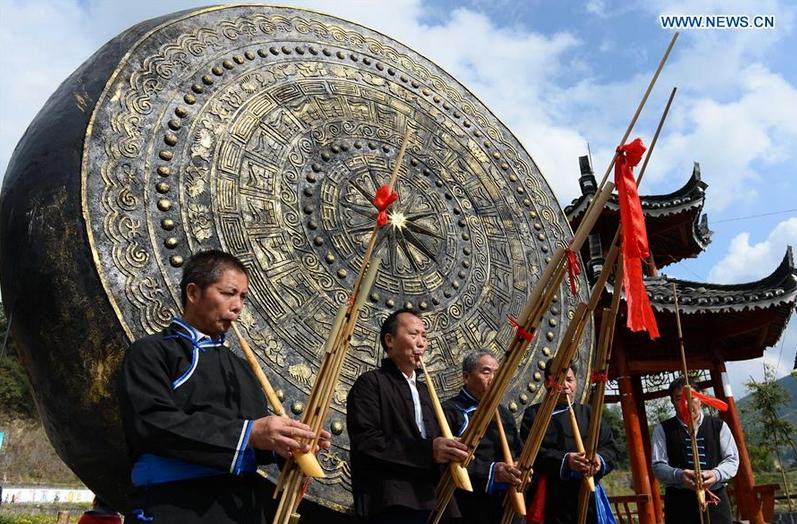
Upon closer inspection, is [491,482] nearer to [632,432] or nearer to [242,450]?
[242,450]

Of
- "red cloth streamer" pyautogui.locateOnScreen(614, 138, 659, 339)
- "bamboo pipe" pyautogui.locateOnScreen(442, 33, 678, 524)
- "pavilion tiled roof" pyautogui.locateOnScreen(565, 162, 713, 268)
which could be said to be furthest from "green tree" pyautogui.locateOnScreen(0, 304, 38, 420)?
"red cloth streamer" pyautogui.locateOnScreen(614, 138, 659, 339)

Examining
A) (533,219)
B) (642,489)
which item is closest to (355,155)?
(533,219)

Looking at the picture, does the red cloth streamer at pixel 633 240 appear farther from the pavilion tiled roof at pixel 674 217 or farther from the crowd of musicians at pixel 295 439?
the pavilion tiled roof at pixel 674 217

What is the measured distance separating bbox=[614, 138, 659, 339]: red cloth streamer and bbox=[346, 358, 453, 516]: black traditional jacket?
76 cm

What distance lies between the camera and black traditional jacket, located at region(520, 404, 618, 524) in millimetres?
2746

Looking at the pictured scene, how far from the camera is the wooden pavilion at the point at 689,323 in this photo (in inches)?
279

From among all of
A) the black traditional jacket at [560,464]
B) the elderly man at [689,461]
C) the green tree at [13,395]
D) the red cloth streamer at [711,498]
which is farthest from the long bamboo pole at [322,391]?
the green tree at [13,395]

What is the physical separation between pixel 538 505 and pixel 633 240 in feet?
4.42

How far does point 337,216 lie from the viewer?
2.84m

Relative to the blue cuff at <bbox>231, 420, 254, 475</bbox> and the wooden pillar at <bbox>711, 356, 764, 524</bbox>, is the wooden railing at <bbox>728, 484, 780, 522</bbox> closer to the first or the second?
the wooden pillar at <bbox>711, 356, 764, 524</bbox>

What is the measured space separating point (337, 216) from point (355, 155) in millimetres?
375

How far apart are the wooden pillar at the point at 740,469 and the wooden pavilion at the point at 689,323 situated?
0.01m

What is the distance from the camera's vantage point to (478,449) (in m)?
2.55

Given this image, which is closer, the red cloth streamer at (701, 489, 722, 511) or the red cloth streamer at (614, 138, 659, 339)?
the red cloth streamer at (614, 138, 659, 339)
